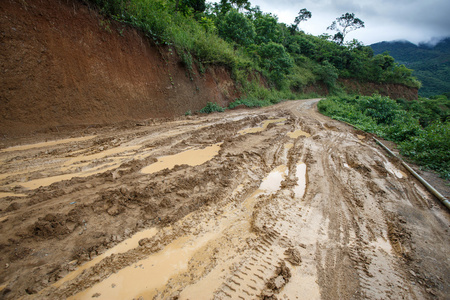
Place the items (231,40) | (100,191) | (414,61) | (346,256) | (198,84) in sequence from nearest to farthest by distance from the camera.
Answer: (346,256), (100,191), (198,84), (231,40), (414,61)

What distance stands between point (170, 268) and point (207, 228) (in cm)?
67

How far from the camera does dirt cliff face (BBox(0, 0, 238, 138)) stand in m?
5.07

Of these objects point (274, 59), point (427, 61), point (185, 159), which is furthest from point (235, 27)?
point (427, 61)

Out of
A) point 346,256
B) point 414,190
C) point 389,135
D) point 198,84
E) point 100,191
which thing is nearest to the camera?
point 346,256

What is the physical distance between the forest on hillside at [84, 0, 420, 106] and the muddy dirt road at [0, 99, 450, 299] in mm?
6757

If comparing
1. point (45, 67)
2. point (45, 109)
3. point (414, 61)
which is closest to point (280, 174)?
point (45, 109)

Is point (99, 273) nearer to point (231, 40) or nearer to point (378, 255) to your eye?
point (378, 255)

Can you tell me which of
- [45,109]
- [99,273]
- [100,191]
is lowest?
[99,273]

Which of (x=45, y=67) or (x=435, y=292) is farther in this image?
(x=45, y=67)

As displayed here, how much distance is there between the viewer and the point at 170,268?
6.58 ft

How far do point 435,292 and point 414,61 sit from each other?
8699 centimetres

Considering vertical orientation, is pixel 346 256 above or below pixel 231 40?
below

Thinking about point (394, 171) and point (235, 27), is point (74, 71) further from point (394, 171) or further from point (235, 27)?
point (235, 27)

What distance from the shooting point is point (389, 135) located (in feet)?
26.5
